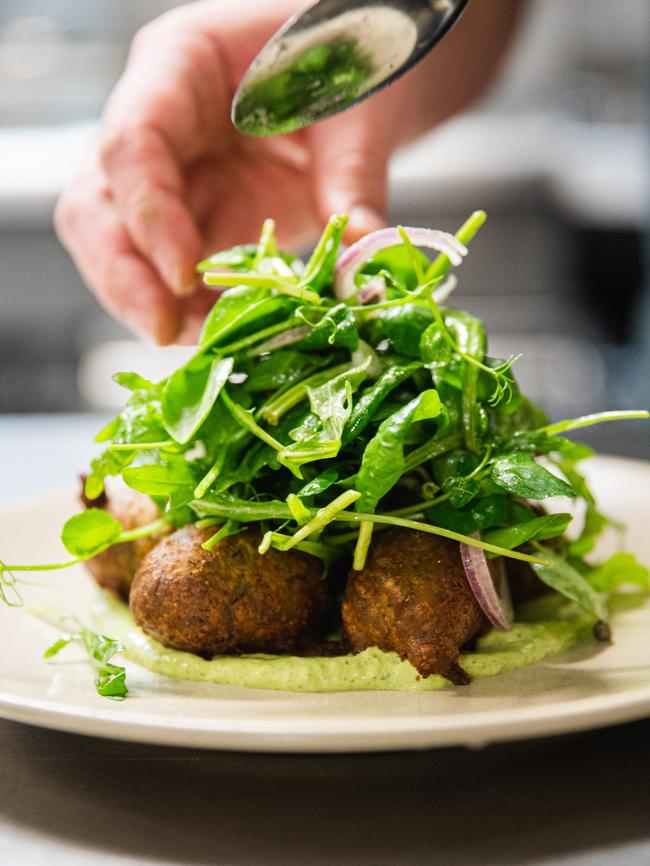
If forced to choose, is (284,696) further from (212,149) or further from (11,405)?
(11,405)

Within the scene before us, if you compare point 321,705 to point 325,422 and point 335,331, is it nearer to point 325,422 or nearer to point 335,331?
point 325,422

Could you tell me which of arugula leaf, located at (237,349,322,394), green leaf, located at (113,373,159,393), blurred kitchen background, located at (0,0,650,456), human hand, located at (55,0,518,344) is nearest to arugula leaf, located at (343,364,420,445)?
arugula leaf, located at (237,349,322,394)

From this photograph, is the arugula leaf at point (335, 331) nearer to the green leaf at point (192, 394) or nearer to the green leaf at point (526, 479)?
the green leaf at point (192, 394)

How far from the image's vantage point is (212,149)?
2758mm

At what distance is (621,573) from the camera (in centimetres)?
191

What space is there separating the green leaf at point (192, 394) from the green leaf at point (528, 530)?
16.5 inches

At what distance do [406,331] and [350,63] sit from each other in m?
0.41

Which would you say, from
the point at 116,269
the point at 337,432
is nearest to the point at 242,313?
the point at 337,432

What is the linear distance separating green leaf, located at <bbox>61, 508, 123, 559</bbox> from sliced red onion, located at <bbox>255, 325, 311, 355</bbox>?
341 millimetres

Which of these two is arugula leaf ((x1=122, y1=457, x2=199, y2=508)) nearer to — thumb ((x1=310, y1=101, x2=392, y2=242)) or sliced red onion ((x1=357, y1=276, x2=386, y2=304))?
sliced red onion ((x1=357, y1=276, x2=386, y2=304))

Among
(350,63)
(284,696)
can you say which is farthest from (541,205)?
(284,696)

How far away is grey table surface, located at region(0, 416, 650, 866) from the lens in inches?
44.9

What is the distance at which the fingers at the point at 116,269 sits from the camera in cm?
238

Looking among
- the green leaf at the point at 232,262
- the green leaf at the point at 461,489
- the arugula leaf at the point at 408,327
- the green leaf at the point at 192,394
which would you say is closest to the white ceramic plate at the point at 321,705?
the green leaf at the point at 461,489
